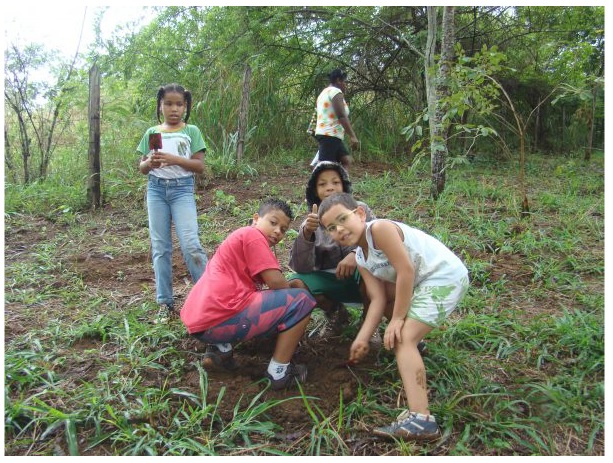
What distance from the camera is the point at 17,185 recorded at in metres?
6.12

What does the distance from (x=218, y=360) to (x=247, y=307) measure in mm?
342

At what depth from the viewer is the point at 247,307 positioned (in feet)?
6.95

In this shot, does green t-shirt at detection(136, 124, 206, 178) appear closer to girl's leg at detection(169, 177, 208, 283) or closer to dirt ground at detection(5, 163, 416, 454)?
girl's leg at detection(169, 177, 208, 283)

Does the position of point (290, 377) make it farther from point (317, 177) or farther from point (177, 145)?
point (177, 145)

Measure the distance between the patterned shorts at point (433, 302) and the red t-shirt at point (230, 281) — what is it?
2.12 feet

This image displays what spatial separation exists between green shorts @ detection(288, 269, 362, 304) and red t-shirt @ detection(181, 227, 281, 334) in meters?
0.37

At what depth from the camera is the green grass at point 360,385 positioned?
1840 mm

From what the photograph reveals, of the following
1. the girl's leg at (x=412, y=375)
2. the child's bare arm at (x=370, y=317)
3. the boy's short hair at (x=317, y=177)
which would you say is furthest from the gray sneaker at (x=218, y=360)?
the boy's short hair at (x=317, y=177)

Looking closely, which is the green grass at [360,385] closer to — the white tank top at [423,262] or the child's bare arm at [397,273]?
the child's bare arm at [397,273]

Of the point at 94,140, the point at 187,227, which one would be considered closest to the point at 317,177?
the point at 187,227

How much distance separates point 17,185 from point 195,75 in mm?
3056

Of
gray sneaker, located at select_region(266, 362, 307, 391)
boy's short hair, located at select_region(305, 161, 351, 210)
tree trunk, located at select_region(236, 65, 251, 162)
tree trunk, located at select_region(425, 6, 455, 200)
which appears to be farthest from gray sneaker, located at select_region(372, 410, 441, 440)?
tree trunk, located at select_region(236, 65, 251, 162)

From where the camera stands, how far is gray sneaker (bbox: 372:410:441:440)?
1.79 m

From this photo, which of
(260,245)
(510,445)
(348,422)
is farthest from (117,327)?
(510,445)
